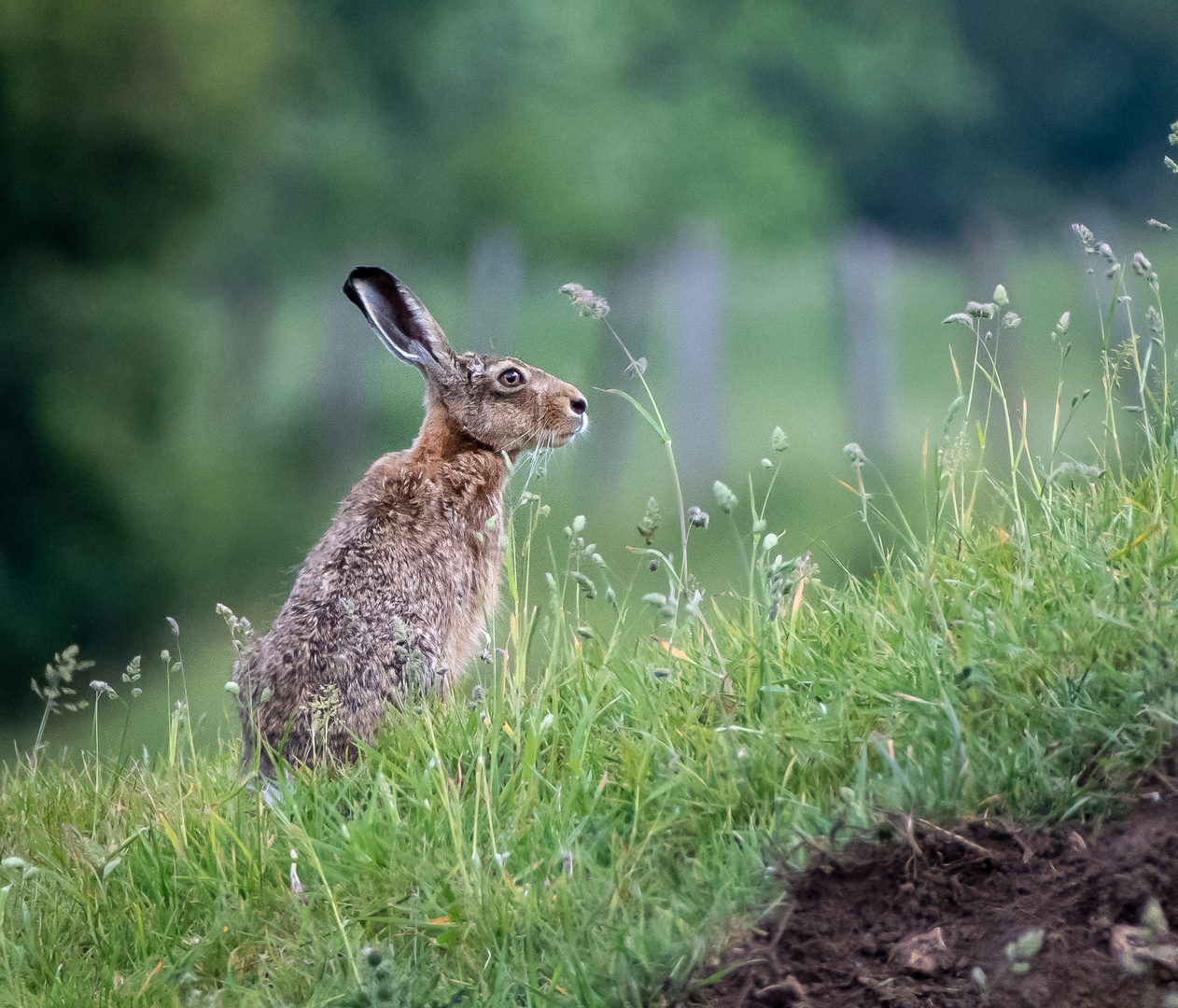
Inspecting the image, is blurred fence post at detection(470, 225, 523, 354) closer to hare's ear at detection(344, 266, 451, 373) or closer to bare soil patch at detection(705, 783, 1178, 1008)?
hare's ear at detection(344, 266, 451, 373)

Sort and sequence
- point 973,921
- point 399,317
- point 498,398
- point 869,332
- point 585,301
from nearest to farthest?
1. point 973,921
2. point 585,301
3. point 399,317
4. point 498,398
5. point 869,332

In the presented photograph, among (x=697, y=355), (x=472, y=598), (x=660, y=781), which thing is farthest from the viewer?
(x=697, y=355)

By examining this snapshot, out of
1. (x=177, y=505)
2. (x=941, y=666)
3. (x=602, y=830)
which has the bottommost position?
(x=602, y=830)

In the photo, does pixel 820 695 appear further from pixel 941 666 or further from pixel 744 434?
pixel 744 434

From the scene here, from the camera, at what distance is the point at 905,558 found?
3.55 meters

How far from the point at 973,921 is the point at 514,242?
1105 centimetres

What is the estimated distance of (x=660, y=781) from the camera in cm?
296

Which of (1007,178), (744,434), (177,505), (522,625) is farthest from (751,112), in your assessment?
(522,625)

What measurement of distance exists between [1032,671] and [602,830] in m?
1.10

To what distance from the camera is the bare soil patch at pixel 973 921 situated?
→ 2232mm

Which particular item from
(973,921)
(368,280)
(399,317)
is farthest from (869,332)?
(973,921)

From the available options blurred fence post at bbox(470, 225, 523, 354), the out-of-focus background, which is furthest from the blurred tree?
blurred fence post at bbox(470, 225, 523, 354)

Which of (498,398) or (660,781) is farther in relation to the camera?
(498,398)

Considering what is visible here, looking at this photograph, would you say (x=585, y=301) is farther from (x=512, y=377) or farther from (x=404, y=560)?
(x=512, y=377)
